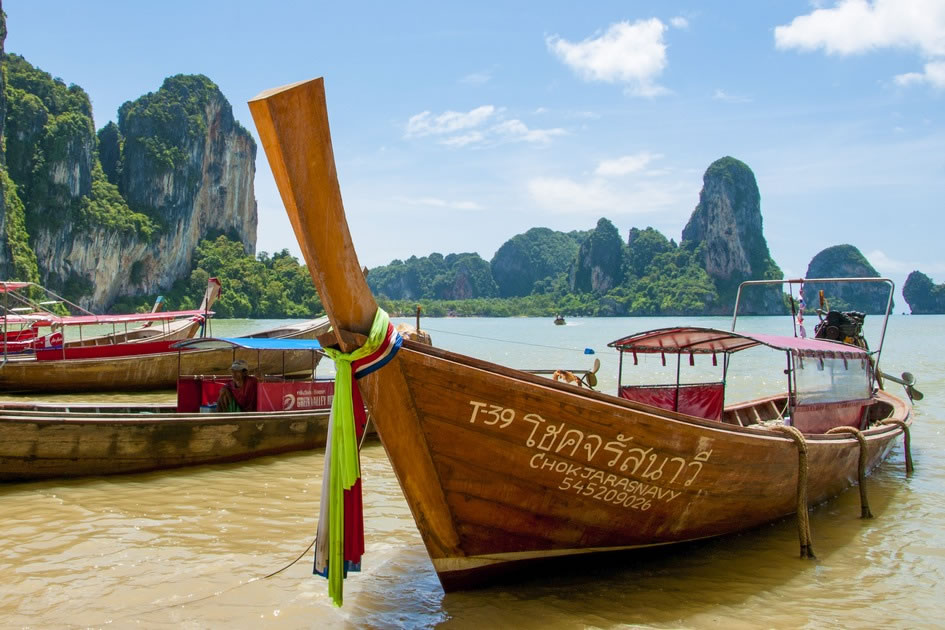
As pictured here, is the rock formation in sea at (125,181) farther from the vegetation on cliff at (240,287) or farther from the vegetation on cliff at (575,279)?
the vegetation on cliff at (575,279)

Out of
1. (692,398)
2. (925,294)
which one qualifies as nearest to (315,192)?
(692,398)

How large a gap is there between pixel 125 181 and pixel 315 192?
8131cm

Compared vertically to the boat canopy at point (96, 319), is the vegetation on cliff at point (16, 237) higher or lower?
higher

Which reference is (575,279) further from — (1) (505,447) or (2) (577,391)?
(1) (505,447)

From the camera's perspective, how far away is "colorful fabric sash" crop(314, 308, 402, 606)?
3672mm

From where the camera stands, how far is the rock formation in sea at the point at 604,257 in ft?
398

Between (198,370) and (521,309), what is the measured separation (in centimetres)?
11797

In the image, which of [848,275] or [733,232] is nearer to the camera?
[733,232]

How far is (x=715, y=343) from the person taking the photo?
7715mm

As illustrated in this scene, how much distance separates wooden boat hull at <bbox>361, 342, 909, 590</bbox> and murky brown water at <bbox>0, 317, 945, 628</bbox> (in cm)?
29

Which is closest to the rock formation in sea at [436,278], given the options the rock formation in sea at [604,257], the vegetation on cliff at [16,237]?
the rock formation in sea at [604,257]

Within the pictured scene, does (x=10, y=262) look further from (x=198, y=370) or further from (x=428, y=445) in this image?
(x=428, y=445)

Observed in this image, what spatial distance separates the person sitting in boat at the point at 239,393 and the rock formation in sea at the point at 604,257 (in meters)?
115

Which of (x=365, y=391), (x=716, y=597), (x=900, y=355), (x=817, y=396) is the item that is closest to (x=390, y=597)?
(x=365, y=391)
